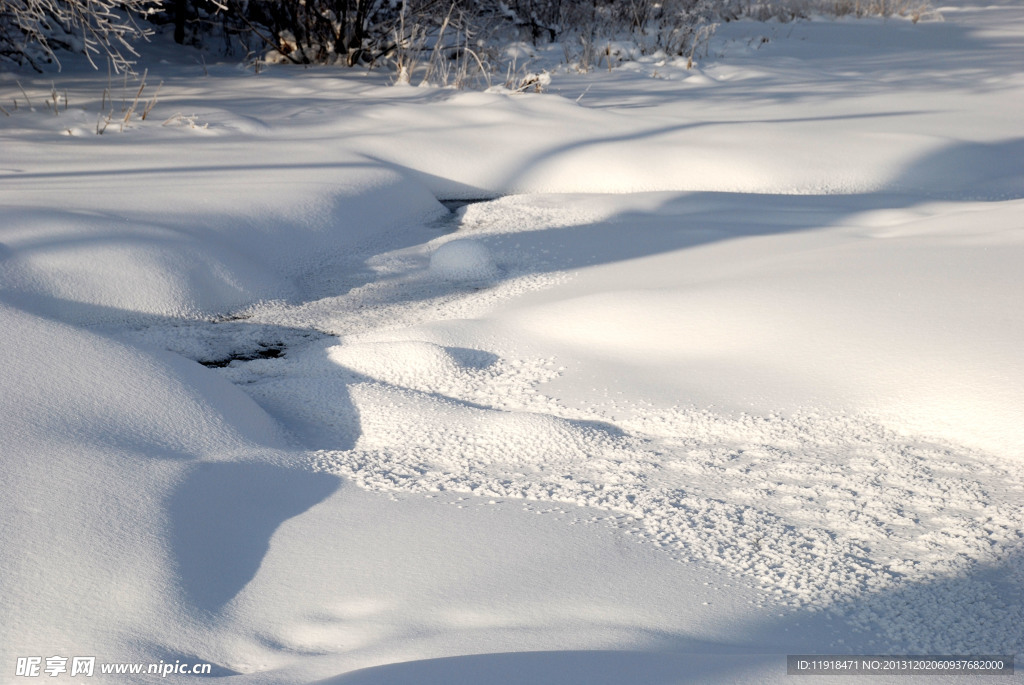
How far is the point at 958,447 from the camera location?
6.24 ft

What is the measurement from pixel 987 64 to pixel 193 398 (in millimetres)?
6894

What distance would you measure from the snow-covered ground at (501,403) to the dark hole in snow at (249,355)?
0.05 feet

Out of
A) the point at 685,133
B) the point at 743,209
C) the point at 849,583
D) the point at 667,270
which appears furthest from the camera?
the point at 685,133

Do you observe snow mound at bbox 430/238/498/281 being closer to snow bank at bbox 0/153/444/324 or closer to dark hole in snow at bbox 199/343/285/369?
snow bank at bbox 0/153/444/324

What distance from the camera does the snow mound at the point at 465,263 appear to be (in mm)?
3145

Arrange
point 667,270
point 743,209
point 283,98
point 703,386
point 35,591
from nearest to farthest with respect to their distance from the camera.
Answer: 1. point 35,591
2. point 703,386
3. point 667,270
4. point 743,209
5. point 283,98

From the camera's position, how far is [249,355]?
259 centimetres

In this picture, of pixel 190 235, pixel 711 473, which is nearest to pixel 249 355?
pixel 190 235

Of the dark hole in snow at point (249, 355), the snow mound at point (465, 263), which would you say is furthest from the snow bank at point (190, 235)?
the snow mound at point (465, 263)

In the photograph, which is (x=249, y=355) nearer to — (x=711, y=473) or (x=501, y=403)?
(x=501, y=403)

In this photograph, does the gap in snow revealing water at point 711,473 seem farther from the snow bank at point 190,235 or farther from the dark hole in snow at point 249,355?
the snow bank at point 190,235

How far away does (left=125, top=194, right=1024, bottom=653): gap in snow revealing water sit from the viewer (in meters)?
1.45

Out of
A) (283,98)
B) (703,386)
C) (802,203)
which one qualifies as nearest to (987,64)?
(802,203)

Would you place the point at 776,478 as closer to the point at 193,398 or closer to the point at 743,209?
the point at 193,398
